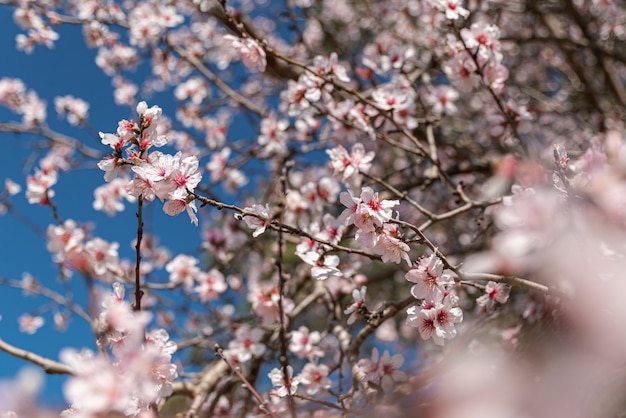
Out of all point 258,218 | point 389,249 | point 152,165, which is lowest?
point 389,249

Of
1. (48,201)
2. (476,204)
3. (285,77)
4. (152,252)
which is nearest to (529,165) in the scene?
(476,204)

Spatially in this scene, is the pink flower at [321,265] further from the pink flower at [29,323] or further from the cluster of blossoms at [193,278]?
the pink flower at [29,323]

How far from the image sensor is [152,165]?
4.13 feet

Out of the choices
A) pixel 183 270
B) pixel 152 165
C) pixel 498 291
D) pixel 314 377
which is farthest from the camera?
pixel 183 270

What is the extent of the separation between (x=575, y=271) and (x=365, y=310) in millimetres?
674

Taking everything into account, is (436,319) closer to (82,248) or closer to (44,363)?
(44,363)

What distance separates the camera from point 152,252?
3660 mm

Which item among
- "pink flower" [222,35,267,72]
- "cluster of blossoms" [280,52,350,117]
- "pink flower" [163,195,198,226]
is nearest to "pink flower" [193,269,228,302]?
"cluster of blossoms" [280,52,350,117]

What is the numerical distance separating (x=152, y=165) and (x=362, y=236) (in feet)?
1.90

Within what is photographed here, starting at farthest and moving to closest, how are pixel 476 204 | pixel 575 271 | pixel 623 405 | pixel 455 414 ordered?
pixel 476 204 → pixel 623 405 → pixel 575 271 → pixel 455 414

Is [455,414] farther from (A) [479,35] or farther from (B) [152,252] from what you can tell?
(B) [152,252]

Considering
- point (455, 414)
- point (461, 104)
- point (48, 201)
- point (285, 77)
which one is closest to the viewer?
point (455, 414)

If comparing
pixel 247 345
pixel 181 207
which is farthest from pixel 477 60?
pixel 247 345

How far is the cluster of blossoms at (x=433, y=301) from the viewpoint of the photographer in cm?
129
